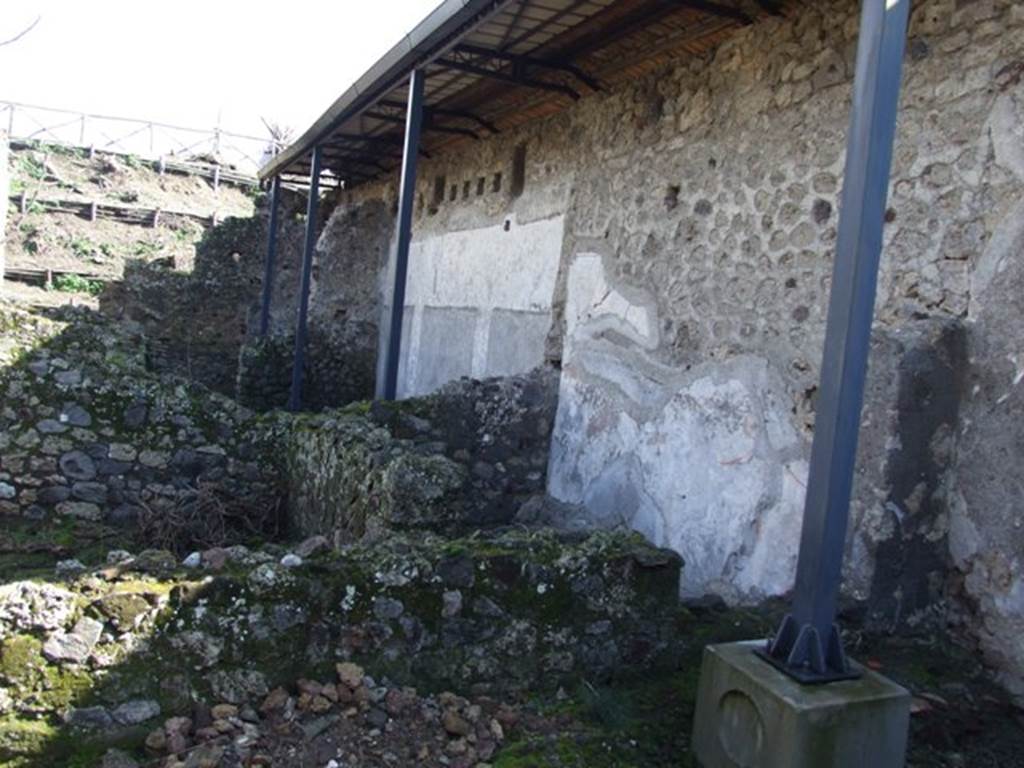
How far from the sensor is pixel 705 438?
5.45 m

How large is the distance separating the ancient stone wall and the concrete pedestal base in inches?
43.3

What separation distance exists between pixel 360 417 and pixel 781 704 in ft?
13.7

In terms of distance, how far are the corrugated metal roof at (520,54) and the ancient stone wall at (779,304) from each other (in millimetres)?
206

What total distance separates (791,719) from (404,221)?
5730 mm

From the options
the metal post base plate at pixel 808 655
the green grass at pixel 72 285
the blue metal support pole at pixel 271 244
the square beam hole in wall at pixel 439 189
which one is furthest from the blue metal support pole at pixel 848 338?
the green grass at pixel 72 285

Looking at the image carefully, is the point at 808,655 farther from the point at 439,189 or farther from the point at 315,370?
the point at 315,370

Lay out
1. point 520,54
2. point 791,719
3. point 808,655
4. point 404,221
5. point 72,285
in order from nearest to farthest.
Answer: point 791,719 → point 808,655 → point 520,54 → point 404,221 → point 72,285

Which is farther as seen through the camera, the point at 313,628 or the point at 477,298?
the point at 477,298

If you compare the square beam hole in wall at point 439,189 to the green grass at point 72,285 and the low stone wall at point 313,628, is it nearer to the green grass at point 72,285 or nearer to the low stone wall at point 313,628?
the low stone wall at point 313,628

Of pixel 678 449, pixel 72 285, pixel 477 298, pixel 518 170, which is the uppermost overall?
pixel 518 170

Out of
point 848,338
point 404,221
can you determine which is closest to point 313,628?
point 848,338

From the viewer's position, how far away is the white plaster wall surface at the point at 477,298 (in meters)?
8.02

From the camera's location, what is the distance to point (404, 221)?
7.65 m

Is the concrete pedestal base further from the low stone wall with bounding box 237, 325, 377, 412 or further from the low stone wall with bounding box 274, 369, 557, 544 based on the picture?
the low stone wall with bounding box 237, 325, 377, 412
